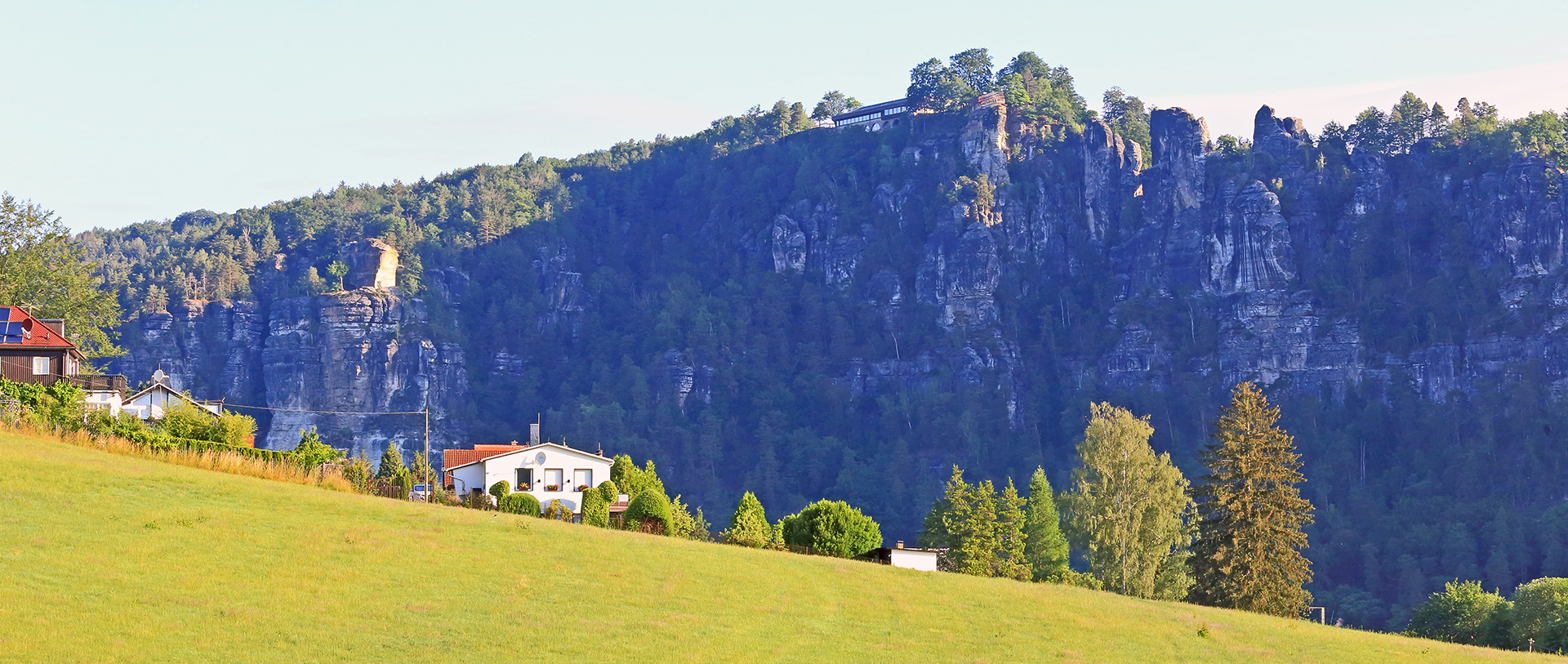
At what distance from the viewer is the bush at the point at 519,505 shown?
5384 centimetres

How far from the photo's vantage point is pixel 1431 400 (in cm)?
18512

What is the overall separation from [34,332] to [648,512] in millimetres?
27966

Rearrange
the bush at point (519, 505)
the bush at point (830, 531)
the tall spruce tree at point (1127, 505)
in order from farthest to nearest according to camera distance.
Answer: the tall spruce tree at point (1127, 505) < the bush at point (830, 531) < the bush at point (519, 505)

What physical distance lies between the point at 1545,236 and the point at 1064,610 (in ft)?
545

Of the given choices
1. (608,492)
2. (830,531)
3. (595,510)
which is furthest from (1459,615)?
(595,510)

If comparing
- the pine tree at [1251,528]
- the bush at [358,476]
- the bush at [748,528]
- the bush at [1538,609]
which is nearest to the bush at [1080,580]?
the pine tree at [1251,528]

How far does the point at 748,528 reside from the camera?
2308 inches

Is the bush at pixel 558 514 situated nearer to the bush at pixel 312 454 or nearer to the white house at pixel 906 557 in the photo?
the bush at pixel 312 454

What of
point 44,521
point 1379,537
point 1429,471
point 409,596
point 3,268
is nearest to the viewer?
point 409,596

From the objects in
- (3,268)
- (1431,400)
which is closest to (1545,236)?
(1431,400)

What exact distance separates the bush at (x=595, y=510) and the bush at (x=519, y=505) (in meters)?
1.81

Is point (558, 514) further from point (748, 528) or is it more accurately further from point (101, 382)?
point (101, 382)

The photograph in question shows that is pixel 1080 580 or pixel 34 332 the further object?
pixel 1080 580

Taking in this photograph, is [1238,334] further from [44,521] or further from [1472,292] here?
[44,521]
